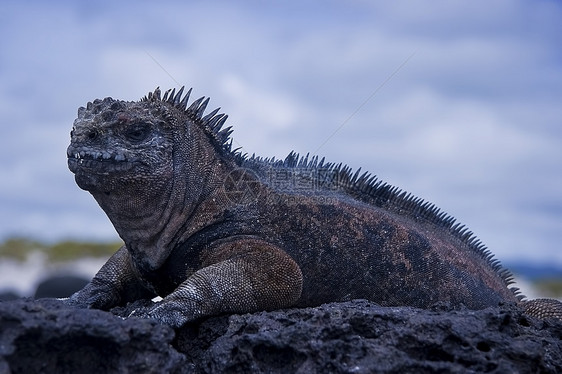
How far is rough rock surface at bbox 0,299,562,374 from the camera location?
11.3 feet

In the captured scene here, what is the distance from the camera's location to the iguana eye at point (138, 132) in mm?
4922

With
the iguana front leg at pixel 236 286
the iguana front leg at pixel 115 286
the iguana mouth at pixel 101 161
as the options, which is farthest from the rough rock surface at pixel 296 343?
the iguana front leg at pixel 115 286

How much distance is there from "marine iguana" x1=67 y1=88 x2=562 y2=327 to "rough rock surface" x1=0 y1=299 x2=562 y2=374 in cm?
64

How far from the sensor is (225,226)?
16.8ft

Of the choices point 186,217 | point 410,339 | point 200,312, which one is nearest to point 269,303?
point 200,312

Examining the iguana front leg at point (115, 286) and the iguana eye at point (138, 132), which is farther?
the iguana front leg at point (115, 286)

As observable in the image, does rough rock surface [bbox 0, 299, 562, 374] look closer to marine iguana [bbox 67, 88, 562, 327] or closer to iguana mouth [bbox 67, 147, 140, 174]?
marine iguana [bbox 67, 88, 562, 327]

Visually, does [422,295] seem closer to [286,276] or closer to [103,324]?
[286,276]

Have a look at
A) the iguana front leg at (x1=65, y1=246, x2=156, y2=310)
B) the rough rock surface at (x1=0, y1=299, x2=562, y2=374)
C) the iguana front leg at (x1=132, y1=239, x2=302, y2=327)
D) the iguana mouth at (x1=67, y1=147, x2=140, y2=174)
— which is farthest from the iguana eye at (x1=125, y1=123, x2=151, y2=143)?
the rough rock surface at (x1=0, y1=299, x2=562, y2=374)

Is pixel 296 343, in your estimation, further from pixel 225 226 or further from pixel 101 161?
pixel 101 161

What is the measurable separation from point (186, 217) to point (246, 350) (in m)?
1.44

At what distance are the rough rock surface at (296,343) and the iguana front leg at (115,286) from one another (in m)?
1.37

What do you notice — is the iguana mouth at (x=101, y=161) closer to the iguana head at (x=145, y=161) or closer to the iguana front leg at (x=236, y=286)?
the iguana head at (x=145, y=161)

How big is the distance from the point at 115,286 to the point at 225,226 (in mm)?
1087
